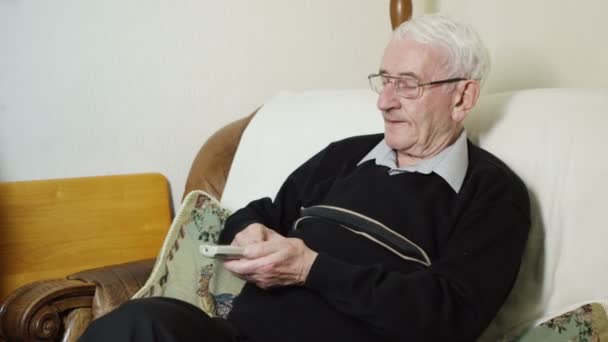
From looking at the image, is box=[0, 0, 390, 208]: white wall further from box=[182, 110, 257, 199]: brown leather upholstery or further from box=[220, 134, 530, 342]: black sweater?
box=[220, 134, 530, 342]: black sweater

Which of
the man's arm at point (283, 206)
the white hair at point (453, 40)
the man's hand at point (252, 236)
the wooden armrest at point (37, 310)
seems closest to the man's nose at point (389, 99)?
the white hair at point (453, 40)

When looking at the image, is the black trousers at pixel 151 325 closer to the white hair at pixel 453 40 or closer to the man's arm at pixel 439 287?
the man's arm at pixel 439 287

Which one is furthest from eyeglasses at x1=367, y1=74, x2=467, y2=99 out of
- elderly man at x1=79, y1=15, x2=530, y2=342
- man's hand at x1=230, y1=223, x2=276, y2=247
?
man's hand at x1=230, y1=223, x2=276, y2=247

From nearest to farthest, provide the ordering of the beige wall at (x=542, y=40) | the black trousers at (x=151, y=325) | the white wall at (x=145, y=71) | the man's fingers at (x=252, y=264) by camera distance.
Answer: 1. the black trousers at (x=151, y=325)
2. the man's fingers at (x=252, y=264)
3. the beige wall at (x=542, y=40)
4. the white wall at (x=145, y=71)

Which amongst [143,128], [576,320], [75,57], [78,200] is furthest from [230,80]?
[576,320]

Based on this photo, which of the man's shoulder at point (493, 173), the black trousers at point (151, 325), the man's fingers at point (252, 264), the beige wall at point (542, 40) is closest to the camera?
the black trousers at point (151, 325)

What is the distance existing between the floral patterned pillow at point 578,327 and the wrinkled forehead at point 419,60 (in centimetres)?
52

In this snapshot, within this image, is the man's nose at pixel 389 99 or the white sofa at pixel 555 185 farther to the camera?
the man's nose at pixel 389 99

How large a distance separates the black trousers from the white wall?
98 centimetres

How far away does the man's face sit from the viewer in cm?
128

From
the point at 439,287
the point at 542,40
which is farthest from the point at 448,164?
the point at 542,40

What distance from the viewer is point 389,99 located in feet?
4.31

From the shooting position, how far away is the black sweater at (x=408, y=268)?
1031 mm

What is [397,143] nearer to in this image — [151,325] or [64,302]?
[151,325]
